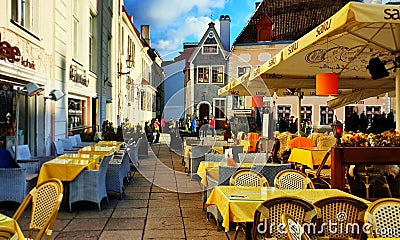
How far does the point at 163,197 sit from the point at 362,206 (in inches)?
176

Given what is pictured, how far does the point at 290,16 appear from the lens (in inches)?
1244

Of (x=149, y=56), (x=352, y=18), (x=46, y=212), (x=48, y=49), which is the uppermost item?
(x=149, y=56)

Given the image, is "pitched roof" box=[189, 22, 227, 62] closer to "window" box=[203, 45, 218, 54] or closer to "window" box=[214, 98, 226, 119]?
"window" box=[203, 45, 218, 54]

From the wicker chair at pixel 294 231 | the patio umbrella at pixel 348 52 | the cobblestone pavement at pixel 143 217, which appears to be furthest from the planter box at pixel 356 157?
the wicker chair at pixel 294 231

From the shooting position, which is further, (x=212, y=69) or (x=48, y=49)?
(x=212, y=69)

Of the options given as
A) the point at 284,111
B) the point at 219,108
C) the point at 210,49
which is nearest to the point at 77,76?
the point at 284,111

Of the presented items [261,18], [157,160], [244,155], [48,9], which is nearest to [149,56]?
[261,18]

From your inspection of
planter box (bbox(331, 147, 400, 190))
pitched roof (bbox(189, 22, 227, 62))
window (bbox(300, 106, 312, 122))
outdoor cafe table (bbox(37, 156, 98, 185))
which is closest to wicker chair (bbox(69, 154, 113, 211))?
outdoor cafe table (bbox(37, 156, 98, 185))

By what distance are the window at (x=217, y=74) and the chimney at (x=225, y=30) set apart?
12.1ft

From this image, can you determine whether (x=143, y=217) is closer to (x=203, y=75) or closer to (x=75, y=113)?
(x=75, y=113)

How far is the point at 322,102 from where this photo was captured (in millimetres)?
30031

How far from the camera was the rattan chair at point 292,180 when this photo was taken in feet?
15.6

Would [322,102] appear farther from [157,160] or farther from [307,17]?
[157,160]

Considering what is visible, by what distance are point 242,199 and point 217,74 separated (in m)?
29.9
